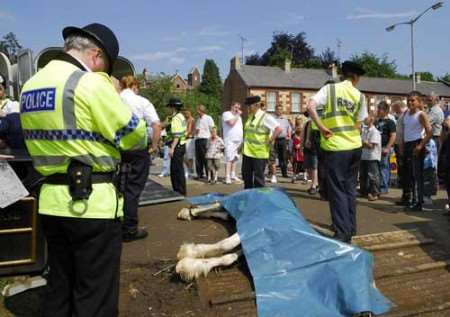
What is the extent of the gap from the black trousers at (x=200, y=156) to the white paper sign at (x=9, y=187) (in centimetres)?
875

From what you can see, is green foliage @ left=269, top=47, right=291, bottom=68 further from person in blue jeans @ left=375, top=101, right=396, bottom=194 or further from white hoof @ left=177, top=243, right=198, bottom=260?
white hoof @ left=177, top=243, right=198, bottom=260

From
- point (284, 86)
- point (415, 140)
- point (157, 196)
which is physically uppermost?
point (284, 86)

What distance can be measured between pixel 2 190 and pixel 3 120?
1.61 metres

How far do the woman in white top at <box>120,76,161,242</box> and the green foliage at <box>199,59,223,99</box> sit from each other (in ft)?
256

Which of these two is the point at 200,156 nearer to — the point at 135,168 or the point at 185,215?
the point at 185,215

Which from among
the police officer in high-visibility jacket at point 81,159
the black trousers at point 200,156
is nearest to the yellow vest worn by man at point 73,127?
the police officer in high-visibility jacket at point 81,159

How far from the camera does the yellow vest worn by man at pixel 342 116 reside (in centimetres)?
554

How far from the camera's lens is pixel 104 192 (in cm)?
282

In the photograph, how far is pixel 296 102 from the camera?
49.8m

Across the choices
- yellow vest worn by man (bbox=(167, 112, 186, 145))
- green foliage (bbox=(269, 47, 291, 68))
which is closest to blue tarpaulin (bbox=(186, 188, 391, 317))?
yellow vest worn by man (bbox=(167, 112, 186, 145))

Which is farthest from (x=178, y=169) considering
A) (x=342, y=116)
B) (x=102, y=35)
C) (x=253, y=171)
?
(x=102, y=35)

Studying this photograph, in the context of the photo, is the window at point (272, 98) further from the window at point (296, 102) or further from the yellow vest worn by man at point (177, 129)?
the yellow vest worn by man at point (177, 129)

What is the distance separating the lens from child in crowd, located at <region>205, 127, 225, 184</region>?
12.0 m

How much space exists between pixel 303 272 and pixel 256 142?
11.2 ft
